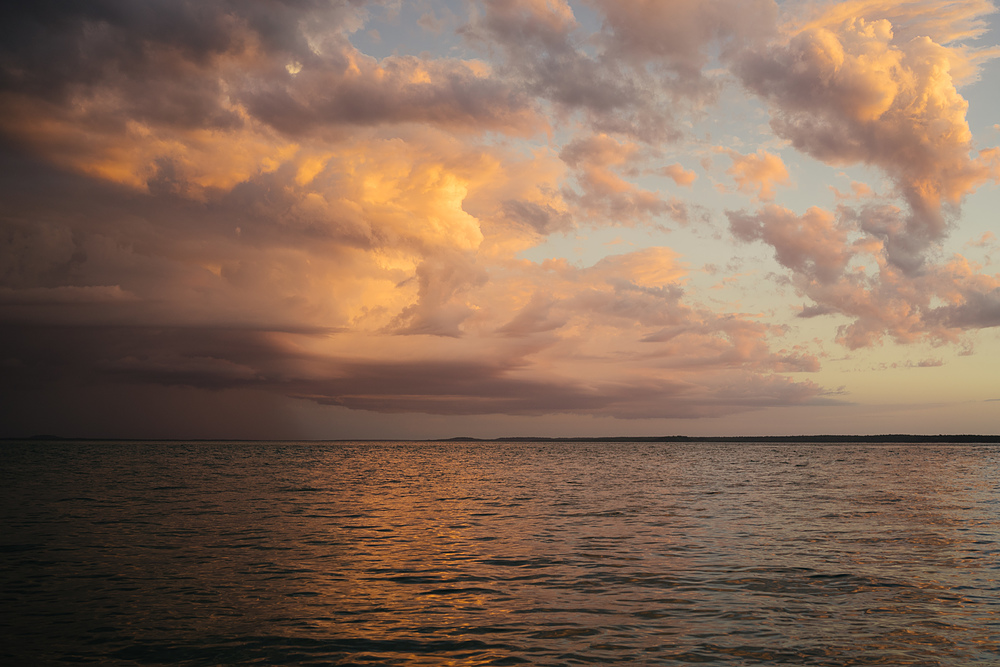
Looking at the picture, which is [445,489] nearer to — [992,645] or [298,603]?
[298,603]

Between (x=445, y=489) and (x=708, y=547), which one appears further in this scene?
(x=445, y=489)

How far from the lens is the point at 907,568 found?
22.5m

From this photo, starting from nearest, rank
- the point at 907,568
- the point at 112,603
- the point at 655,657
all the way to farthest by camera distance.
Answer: the point at 655,657
the point at 112,603
the point at 907,568

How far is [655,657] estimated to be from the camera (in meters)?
13.3

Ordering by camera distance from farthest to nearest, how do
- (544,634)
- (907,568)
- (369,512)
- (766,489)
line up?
(766,489), (369,512), (907,568), (544,634)

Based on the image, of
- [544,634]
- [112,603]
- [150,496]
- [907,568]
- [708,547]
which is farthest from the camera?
[150,496]

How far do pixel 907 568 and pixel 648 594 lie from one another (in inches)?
420

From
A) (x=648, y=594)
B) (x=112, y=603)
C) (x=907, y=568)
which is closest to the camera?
(x=112, y=603)

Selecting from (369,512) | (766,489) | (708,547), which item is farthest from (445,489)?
(708,547)

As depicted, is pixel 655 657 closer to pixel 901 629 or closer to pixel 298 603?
pixel 901 629

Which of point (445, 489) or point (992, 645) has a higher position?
point (992, 645)

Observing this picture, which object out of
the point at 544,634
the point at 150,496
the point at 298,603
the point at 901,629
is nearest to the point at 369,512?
the point at 150,496

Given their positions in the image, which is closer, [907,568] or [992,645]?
[992,645]

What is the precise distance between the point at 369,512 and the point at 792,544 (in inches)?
949
